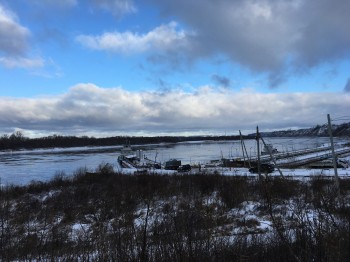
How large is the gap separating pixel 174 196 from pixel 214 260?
18.6 meters

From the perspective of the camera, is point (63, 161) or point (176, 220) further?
point (63, 161)

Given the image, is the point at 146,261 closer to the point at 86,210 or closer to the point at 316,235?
the point at 316,235

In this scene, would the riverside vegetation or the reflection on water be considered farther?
the reflection on water

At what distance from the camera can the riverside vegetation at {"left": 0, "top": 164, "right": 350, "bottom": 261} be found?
543cm

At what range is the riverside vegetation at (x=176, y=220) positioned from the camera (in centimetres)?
543

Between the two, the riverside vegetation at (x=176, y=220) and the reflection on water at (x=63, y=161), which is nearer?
the riverside vegetation at (x=176, y=220)

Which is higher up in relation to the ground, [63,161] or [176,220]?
[176,220]

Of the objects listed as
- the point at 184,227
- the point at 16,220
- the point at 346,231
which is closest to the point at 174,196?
the point at 16,220

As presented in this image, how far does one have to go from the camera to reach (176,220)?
258 inches

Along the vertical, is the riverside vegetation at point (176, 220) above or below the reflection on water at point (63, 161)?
above

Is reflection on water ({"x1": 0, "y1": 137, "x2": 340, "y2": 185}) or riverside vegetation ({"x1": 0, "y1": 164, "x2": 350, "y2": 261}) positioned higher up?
riverside vegetation ({"x1": 0, "y1": 164, "x2": 350, "y2": 261})

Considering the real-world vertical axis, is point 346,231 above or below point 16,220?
above

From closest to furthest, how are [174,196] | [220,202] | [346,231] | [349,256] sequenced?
[349,256]
[346,231]
[220,202]
[174,196]

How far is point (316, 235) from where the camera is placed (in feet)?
16.6
